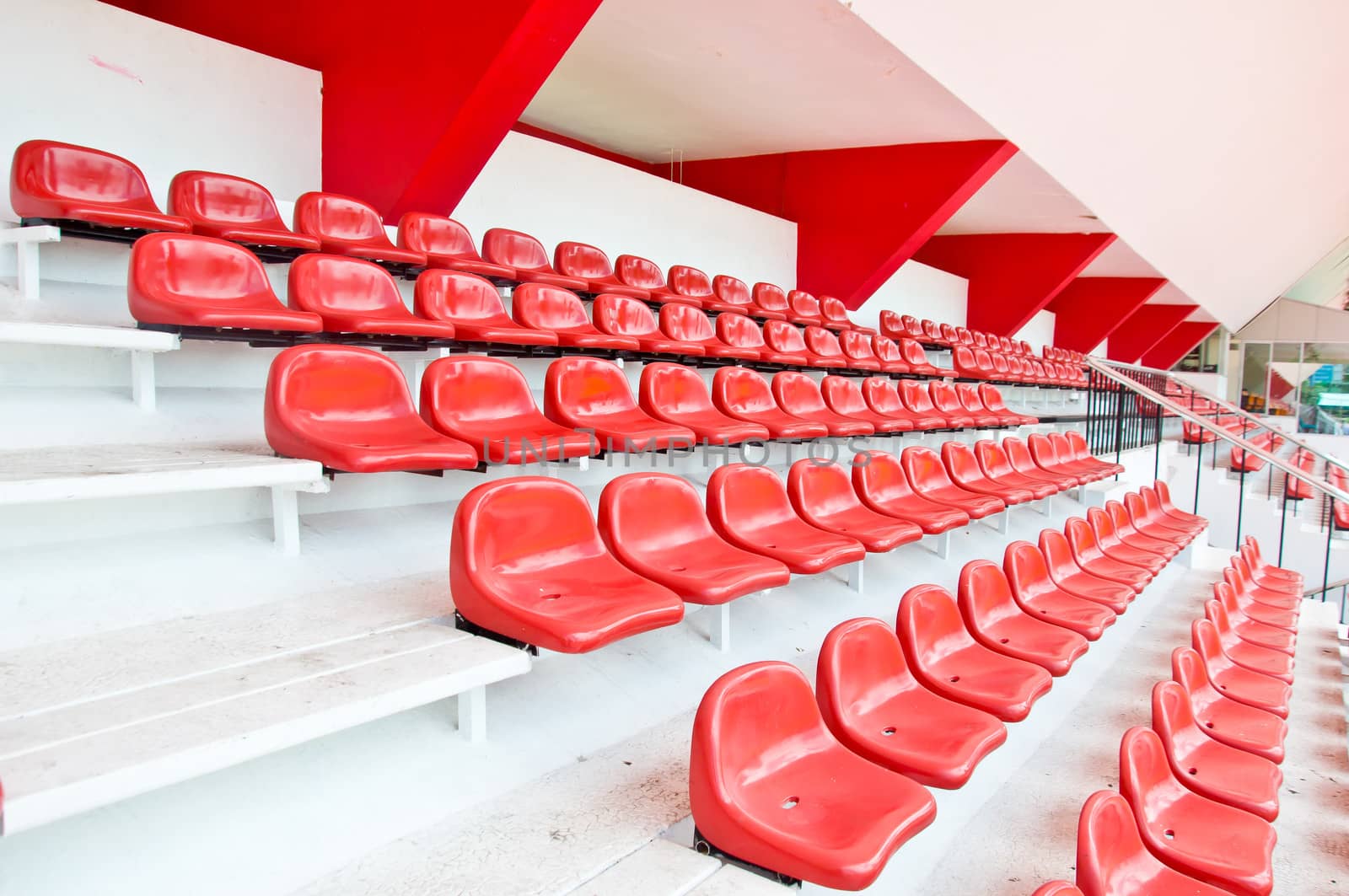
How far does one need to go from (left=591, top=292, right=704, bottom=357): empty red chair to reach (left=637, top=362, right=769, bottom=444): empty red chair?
0.33 m

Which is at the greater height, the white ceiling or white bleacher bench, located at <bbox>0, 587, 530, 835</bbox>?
the white ceiling

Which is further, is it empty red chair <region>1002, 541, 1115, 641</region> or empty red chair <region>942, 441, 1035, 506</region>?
empty red chair <region>942, 441, 1035, 506</region>

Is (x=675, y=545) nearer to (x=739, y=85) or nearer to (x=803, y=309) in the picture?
(x=803, y=309)

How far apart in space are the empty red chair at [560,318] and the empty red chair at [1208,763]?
182cm

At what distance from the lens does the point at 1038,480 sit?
3375 millimetres

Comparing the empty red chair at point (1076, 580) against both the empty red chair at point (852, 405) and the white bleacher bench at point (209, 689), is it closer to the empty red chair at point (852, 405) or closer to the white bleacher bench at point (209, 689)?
the empty red chair at point (852, 405)

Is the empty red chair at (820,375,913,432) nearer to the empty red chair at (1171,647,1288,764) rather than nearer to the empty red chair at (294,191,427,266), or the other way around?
the empty red chair at (1171,647,1288,764)

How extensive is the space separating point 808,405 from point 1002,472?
39.4 inches

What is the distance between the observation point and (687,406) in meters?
2.50

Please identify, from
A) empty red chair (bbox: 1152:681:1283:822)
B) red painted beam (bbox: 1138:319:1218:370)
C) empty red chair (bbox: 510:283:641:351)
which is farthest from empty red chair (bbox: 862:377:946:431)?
red painted beam (bbox: 1138:319:1218:370)

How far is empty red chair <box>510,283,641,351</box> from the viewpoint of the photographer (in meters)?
2.60

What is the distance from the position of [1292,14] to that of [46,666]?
6.19 m

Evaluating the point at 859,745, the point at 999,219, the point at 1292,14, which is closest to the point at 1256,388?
the point at 999,219

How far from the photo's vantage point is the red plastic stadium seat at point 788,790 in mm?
962
